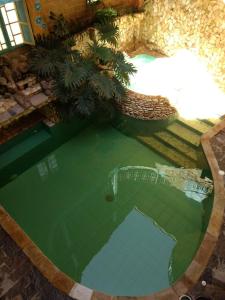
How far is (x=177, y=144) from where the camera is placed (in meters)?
7.20

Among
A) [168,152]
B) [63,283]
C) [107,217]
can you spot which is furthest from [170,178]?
[63,283]

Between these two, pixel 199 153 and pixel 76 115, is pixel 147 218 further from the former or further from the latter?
pixel 76 115

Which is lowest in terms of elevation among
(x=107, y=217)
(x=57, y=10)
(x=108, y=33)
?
(x=107, y=217)

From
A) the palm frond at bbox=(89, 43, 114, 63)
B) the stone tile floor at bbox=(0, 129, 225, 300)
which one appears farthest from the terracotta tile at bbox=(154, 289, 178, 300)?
the palm frond at bbox=(89, 43, 114, 63)

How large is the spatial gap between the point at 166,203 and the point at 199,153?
1726 mm

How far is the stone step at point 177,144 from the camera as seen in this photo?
6961 millimetres

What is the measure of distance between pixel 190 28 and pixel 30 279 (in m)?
8.36

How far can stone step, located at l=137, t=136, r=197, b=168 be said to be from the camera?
6.82 m

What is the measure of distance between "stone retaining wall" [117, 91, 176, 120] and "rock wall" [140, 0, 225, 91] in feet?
7.51

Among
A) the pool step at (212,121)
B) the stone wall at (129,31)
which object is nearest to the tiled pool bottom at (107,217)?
the pool step at (212,121)

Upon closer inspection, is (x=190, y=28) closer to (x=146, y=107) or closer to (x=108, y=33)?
(x=108, y=33)

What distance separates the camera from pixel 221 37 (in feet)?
25.8

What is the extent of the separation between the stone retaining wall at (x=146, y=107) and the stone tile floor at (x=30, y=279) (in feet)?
13.3

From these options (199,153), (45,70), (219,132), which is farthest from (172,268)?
(45,70)
